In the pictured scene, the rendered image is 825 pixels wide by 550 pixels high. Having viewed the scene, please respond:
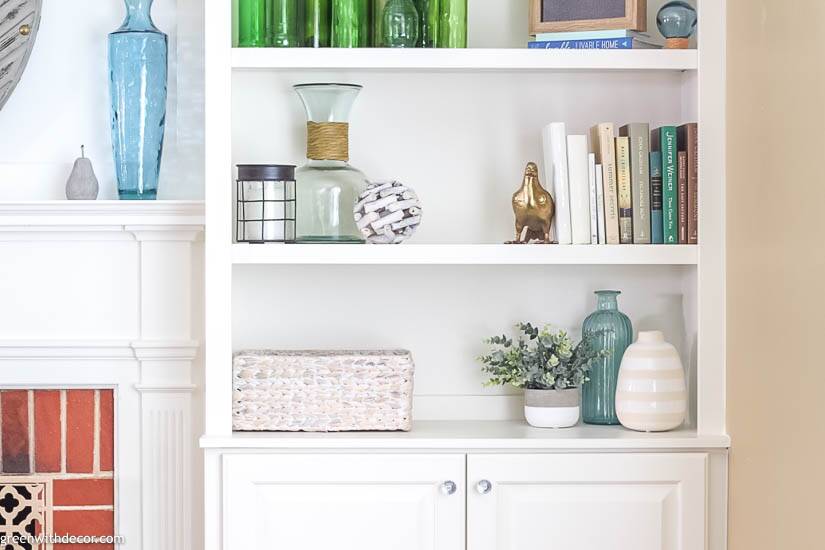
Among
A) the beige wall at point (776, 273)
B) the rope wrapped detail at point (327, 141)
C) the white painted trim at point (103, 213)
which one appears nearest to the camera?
the beige wall at point (776, 273)

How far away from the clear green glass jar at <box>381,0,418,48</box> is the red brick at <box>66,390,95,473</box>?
104cm

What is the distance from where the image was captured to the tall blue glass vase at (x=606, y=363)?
231 centimetres

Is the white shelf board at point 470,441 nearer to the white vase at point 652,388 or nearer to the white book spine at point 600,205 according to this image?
the white vase at point 652,388

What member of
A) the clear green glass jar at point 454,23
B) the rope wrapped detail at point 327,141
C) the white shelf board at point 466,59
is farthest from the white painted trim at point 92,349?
the clear green glass jar at point 454,23

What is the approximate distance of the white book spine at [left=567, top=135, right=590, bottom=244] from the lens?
2.20 meters

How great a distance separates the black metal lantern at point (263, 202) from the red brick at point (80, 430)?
574 millimetres

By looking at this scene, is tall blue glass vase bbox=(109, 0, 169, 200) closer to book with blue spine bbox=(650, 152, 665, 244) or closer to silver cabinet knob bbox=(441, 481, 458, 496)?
silver cabinet knob bbox=(441, 481, 458, 496)

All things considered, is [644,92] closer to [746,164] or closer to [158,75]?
[746,164]

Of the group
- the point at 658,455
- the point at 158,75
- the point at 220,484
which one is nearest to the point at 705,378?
the point at 658,455

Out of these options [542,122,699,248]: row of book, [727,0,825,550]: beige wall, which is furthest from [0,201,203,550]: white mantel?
[727,0,825,550]: beige wall

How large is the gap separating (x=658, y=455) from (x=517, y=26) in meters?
0.98

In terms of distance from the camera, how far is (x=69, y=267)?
96.0 inches

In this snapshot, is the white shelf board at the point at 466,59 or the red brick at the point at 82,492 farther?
the red brick at the point at 82,492

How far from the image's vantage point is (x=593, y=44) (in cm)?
222
